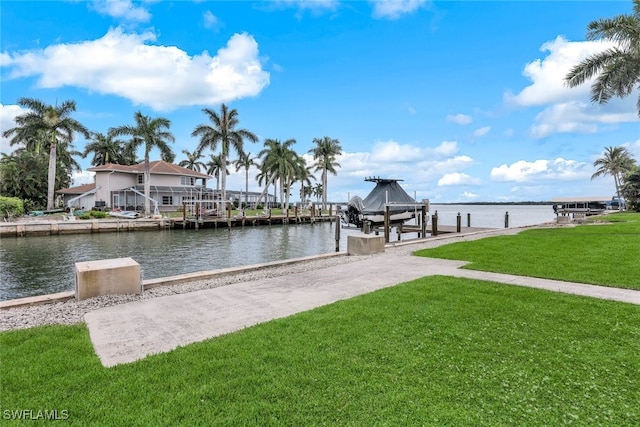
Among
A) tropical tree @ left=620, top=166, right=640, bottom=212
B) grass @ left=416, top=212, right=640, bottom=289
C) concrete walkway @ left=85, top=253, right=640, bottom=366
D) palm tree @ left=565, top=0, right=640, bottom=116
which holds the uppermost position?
palm tree @ left=565, top=0, right=640, bottom=116

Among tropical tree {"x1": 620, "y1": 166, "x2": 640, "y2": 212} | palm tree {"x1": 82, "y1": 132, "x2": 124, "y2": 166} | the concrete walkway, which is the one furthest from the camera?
palm tree {"x1": 82, "y1": 132, "x2": 124, "y2": 166}

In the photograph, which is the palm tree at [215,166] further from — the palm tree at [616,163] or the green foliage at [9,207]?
the palm tree at [616,163]

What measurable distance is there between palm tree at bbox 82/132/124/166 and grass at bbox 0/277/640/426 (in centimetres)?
6207

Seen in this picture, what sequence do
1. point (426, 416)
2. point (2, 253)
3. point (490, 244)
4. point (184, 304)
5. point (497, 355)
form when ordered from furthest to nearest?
point (2, 253) → point (490, 244) → point (184, 304) → point (497, 355) → point (426, 416)

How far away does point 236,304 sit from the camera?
637cm

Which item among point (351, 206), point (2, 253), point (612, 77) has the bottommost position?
point (2, 253)

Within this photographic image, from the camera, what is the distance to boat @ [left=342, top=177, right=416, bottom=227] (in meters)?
28.5

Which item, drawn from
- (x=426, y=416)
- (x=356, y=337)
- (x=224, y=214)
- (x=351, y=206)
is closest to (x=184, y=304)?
(x=356, y=337)

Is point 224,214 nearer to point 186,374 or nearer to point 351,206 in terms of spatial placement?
point 351,206

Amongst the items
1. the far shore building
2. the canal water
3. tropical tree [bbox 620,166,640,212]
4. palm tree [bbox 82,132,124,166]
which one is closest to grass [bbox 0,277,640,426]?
the canal water

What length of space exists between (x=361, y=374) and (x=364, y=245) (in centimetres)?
929

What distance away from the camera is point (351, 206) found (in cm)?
2931

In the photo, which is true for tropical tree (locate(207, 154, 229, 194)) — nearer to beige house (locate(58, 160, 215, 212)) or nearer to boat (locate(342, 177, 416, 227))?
beige house (locate(58, 160, 215, 212))

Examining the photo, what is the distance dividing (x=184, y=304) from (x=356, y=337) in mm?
3391
